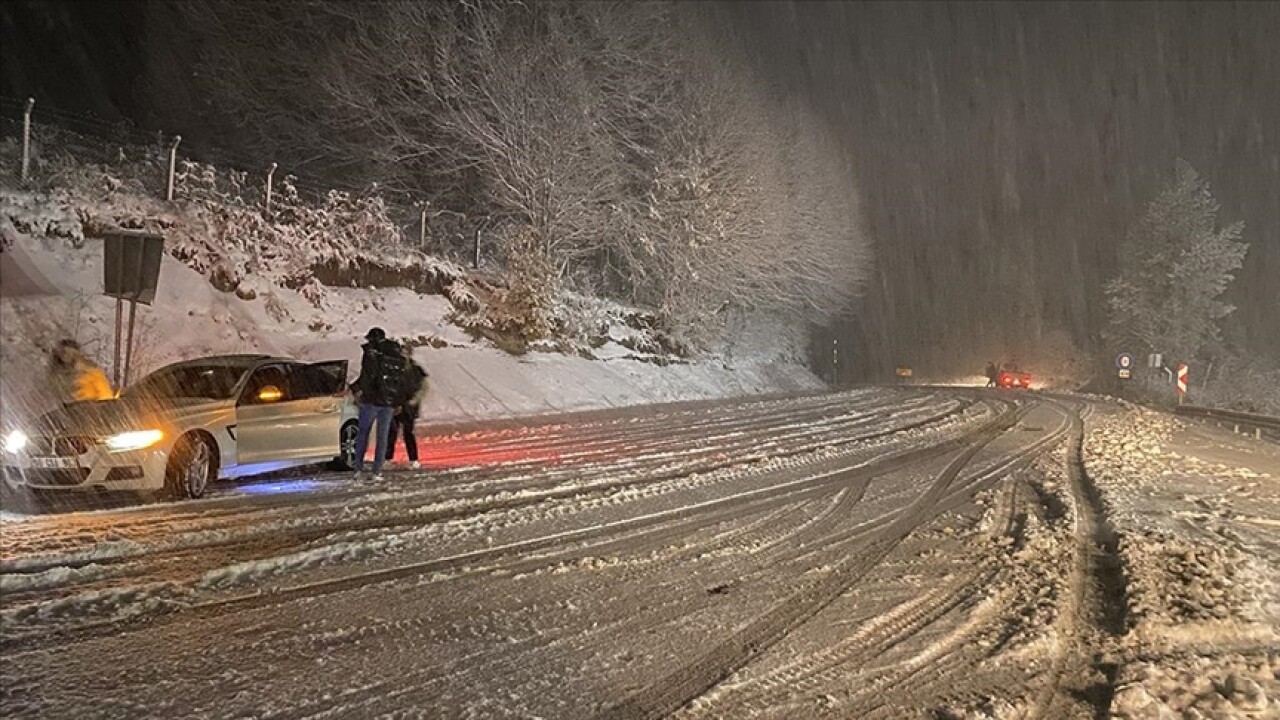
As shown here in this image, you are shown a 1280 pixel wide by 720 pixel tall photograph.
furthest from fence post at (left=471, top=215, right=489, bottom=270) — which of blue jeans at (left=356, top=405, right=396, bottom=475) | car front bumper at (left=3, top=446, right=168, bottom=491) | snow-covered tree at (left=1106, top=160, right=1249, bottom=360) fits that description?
snow-covered tree at (left=1106, top=160, right=1249, bottom=360)

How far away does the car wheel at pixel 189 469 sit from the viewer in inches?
332

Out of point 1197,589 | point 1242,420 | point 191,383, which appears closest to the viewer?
point 1197,589

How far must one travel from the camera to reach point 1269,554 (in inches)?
285

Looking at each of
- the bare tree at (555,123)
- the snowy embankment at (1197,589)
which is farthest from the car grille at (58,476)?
the bare tree at (555,123)

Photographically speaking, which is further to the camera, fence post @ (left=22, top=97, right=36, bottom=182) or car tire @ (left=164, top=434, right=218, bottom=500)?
fence post @ (left=22, top=97, right=36, bottom=182)

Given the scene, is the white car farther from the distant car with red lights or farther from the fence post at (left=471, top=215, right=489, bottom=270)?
the distant car with red lights

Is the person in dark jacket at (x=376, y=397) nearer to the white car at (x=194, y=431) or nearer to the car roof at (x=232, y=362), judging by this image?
the white car at (x=194, y=431)

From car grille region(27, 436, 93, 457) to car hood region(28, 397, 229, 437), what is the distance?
0.05 meters

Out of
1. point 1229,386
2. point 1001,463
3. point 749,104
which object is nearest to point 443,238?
point 749,104

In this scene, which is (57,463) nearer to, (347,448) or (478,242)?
(347,448)

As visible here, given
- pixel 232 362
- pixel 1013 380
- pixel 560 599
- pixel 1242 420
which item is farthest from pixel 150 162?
pixel 1013 380

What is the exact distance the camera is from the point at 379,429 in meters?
10.5

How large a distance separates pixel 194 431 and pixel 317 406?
1.76 metres

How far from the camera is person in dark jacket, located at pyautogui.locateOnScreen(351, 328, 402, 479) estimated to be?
10.4 meters
